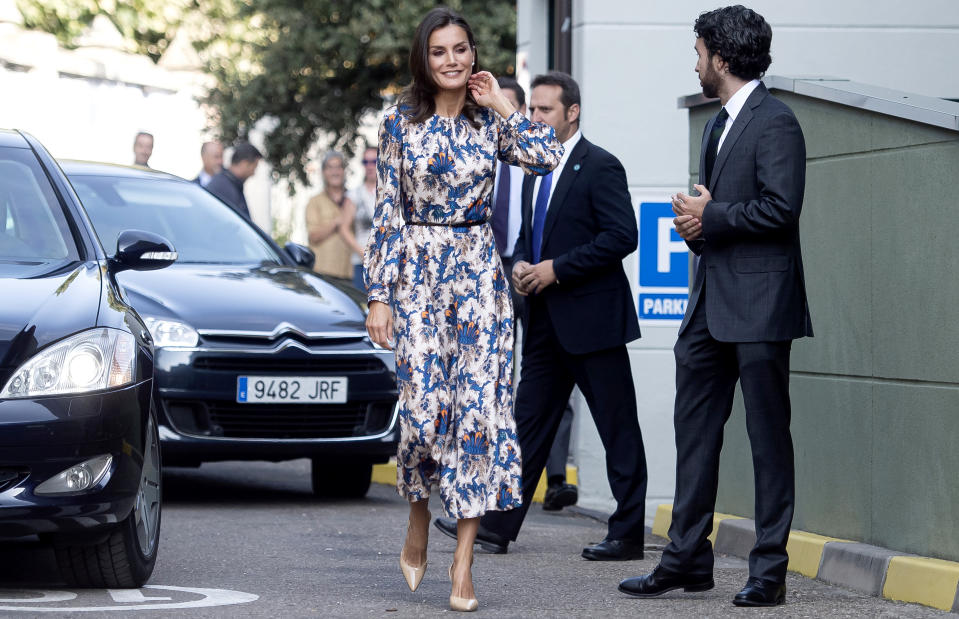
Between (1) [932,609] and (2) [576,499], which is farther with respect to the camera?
(2) [576,499]

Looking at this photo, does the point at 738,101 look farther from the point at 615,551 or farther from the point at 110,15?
the point at 110,15

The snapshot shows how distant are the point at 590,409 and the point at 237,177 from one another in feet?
A: 21.1

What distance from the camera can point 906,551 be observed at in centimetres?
593

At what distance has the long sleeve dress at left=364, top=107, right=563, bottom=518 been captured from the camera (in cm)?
545

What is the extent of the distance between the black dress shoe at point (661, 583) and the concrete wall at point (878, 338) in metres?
0.76

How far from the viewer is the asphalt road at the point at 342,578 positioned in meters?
5.45

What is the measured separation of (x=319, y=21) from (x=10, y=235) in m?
19.4

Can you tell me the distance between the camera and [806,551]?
6.44 meters

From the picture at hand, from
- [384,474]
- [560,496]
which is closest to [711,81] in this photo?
[560,496]

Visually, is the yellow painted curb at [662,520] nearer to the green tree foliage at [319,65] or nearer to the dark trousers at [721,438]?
the dark trousers at [721,438]

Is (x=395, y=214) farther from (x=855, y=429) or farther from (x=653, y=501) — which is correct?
(x=653, y=501)

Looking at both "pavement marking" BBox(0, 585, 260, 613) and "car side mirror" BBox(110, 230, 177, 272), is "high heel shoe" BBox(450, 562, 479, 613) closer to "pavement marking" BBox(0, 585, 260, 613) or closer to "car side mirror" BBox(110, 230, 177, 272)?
"pavement marking" BBox(0, 585, 260, 613)

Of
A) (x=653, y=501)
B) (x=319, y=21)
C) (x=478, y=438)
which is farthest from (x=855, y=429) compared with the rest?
(x=319, y=21)

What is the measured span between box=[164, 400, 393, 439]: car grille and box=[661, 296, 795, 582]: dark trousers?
293 cm
